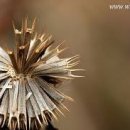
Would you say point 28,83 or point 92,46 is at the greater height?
point 92,46

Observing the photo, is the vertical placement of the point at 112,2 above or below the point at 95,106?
above

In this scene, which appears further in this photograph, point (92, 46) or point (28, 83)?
point (92, 46)

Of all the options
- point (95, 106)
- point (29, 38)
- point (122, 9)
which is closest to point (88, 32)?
point (122, 9)

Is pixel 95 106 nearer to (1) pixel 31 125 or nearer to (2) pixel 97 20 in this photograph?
(2) pixel 97 20

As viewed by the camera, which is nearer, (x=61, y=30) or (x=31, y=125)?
(x=31, y=125)

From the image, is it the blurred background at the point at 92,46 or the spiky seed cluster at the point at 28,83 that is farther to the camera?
the blurred background at the point at 92,46
